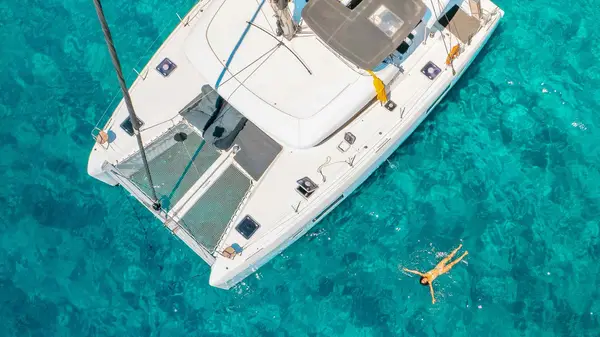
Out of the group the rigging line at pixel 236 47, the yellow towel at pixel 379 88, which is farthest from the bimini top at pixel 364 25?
the rigging line at pixel 236 47

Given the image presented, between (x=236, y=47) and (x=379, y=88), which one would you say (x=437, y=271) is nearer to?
(x=379, y=88)

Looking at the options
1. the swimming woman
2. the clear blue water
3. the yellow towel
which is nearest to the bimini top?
the yellow towel

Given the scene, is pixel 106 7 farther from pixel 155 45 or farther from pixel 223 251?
pixel 223 251

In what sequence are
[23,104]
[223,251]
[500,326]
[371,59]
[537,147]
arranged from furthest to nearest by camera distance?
1. [23,104]
2. [537,147]
3. [500,326]
4. [223,251]
5. [371,59]

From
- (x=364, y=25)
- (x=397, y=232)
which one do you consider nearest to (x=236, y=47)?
(x=364, y=25)

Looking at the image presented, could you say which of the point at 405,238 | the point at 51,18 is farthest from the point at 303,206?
the point at 51,18
